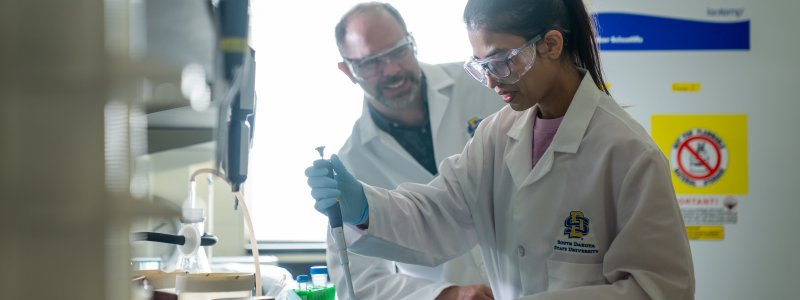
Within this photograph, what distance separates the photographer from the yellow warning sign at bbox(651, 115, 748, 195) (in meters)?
2.92

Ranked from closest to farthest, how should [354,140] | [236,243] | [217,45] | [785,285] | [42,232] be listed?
[42,232]
[217,45]
[354,140]
[785,285]
[236,243]

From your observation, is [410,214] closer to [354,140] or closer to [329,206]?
[329,206]

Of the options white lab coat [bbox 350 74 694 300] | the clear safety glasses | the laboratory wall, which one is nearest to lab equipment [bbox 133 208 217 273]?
white lab coat [bbox 350 74 694 300]

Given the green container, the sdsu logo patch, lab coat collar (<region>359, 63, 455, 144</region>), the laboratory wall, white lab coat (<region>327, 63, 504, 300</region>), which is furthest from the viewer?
the laboratory wall

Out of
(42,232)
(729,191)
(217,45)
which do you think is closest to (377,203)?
(217,45)

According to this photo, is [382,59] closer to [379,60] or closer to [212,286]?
[379,60]

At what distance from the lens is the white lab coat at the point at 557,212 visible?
131cm

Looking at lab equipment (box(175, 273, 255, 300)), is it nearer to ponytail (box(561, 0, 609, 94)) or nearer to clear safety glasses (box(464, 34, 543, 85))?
clear safety glasses (box(464, 34, 543, 85))

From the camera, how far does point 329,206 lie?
151 cm

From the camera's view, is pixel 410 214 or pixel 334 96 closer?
pixel 410 214

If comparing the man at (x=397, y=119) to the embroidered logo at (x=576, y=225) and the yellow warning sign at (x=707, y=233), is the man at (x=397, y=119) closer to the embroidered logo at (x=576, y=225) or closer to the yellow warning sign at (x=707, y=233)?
the embroidered logo at (x=576, y=225)

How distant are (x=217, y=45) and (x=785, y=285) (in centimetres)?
268

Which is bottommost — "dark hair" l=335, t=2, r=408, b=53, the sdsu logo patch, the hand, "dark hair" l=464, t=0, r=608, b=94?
the hand

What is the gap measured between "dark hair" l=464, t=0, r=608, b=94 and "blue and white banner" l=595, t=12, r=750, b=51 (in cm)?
142
